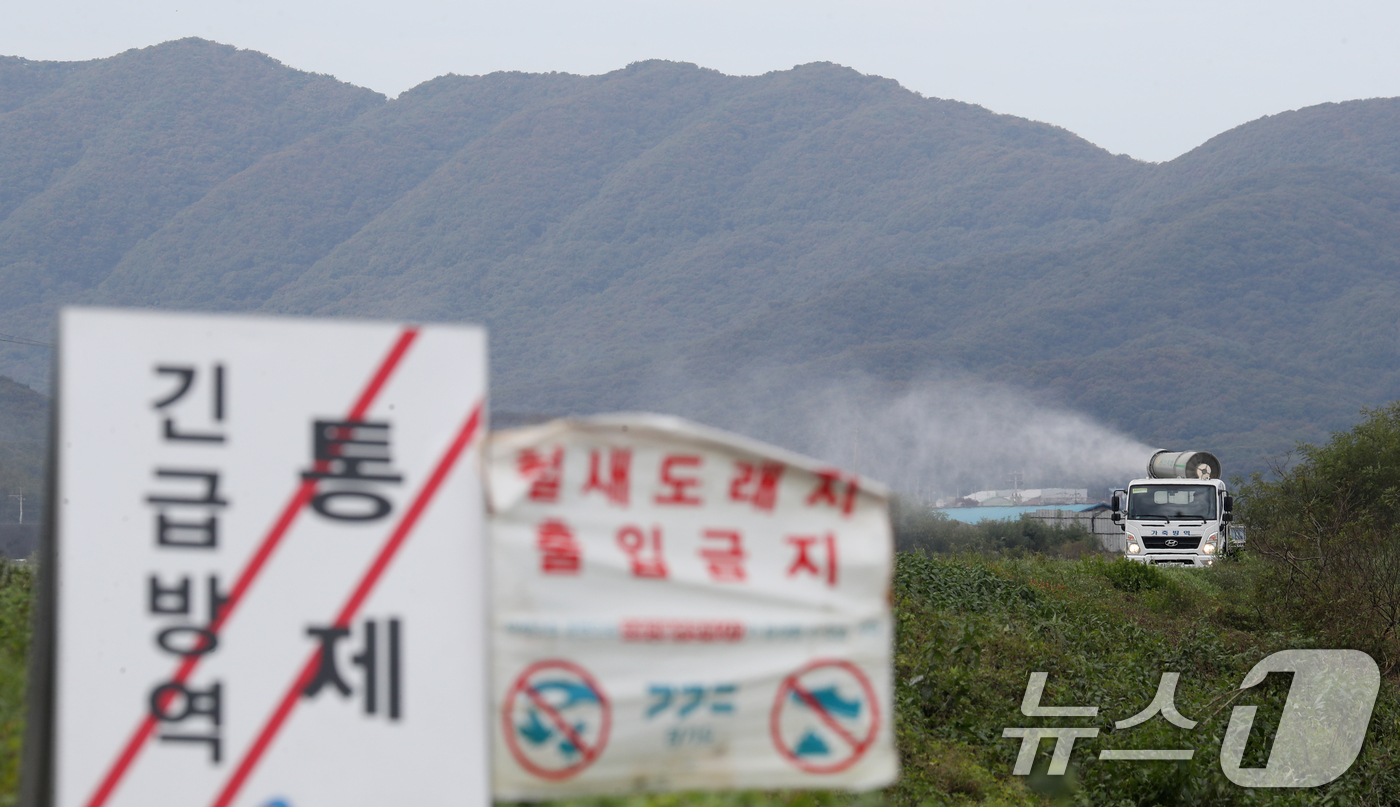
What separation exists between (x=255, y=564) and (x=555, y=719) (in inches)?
34.9

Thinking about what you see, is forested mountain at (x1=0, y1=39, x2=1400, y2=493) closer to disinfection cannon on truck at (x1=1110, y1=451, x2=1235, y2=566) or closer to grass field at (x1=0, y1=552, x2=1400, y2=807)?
disinfection cannon on truck at (x1=1110, y1=451, x2=1235, y2=566)

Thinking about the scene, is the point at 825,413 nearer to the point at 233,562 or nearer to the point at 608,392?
the point at 608,392

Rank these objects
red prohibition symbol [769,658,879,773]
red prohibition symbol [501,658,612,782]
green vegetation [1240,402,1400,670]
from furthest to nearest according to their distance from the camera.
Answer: green vegetation [1240,402,1400,670], red prohibition symbol [769,658,879,773], red prohibition symbol [501,658,612,782]

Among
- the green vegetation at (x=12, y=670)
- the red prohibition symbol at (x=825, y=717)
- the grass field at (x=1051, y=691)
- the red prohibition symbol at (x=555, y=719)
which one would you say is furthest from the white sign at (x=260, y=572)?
the grass field at (x=1051, y=691)

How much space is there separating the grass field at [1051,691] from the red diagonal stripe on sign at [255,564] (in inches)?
56.7

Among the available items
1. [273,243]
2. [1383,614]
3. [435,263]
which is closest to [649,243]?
[435,263]

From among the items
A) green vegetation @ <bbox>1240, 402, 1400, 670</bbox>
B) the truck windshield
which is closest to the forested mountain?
the truck windshield

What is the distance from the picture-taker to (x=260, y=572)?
3.33 metres

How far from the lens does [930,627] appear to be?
15477mm

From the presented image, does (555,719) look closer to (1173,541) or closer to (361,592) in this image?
(361,592)

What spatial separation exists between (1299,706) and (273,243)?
173m

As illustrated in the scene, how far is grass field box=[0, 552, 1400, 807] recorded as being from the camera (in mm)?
9352

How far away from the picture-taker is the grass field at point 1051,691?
9.35 meters

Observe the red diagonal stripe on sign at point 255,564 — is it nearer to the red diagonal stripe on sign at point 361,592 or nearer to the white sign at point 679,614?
the red diagonal stripe on sign at point 361,592
